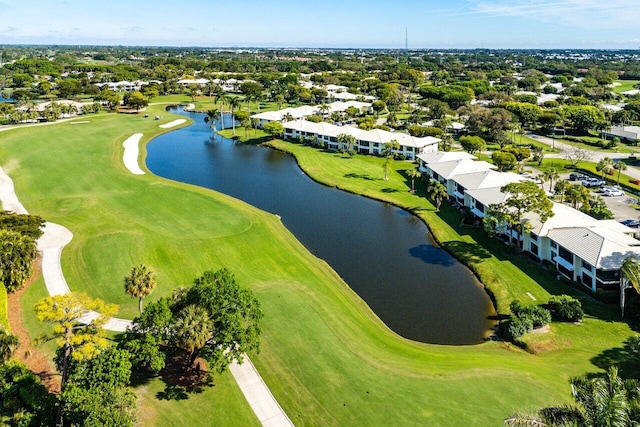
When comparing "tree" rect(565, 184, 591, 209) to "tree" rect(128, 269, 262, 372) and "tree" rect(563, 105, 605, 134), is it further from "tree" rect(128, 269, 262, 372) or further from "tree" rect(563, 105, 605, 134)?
"tree" rect(563, 105, 605, 134)

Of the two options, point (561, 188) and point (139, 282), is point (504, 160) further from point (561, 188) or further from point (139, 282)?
point (139, 282)

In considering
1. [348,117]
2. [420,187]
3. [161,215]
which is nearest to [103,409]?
[161,215]

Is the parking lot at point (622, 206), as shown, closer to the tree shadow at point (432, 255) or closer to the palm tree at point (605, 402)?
the tree shadow at point (432, 255)

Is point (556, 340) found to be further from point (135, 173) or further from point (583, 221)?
point (135, 173)

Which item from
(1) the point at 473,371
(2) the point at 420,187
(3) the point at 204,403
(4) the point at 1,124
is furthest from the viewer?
(4) the point at 1,124

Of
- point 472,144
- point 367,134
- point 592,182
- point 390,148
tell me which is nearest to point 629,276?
point 592,182

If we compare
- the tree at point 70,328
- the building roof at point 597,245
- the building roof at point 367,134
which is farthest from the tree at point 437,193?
the tree at point 70,328
